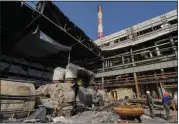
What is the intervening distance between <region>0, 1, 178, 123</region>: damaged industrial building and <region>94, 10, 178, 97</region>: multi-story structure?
9cm

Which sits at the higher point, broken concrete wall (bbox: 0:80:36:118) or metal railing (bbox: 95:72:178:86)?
metal railing (bbox: 95:72:178:86)

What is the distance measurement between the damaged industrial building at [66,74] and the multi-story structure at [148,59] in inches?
3.5

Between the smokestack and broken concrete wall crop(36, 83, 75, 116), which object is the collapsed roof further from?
the smokestack

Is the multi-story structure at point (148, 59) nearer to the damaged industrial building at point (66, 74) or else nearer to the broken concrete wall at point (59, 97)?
the damaged industrial building at point (66, 74)

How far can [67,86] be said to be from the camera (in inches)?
343

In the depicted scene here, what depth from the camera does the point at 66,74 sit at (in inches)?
380

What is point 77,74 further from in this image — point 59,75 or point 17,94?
point 17,94

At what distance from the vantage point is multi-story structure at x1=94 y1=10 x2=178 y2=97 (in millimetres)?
13578

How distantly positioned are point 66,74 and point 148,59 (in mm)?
11080

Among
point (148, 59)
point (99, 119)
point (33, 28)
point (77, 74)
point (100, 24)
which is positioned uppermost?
point (100, 24)

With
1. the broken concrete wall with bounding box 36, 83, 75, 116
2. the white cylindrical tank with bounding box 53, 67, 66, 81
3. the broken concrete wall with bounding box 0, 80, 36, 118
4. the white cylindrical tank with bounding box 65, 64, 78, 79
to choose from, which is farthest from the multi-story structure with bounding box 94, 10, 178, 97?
the broken concrete wall with bounding box 0, 80, 36, 118

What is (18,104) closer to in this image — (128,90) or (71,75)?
(71,75)

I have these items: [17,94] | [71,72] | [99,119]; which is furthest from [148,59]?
[17,94]

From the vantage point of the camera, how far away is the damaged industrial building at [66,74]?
605cm
